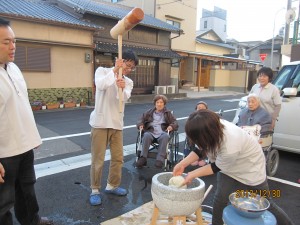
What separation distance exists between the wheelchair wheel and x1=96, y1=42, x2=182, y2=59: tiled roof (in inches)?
392

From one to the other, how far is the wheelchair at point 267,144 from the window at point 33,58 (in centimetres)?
925

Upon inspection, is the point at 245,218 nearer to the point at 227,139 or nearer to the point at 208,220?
the point at 227,139

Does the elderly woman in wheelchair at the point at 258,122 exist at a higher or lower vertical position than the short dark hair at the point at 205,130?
lower

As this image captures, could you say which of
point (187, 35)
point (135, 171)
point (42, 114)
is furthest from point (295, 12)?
point (187, 35)

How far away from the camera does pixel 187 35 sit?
22.8 m

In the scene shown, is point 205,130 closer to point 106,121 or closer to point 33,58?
point 106,121

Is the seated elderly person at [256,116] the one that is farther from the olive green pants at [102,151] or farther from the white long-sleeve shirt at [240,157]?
the olive green pants at [102,151]

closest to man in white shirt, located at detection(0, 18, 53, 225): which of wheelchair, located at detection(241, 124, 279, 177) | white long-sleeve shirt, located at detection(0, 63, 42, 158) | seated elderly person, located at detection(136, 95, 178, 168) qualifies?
white long-sleeve shirt, located at detection(0, 63, 42, 158)

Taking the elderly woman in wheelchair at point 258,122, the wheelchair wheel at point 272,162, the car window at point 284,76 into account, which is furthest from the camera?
the car window at point 284,76

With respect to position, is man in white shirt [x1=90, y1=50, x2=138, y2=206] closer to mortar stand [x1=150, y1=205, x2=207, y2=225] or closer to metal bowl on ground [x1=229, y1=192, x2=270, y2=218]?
mortar stand [x1=150, y1=205, x2=207, y2=225]

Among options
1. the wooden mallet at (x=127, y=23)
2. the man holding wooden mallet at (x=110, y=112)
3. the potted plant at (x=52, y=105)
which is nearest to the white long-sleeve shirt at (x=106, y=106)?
the man holding wooden mallet at (x=110, y=112)

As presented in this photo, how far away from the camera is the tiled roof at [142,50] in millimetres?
12766

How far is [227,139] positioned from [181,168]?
0.54 m

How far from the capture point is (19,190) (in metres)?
2.46
